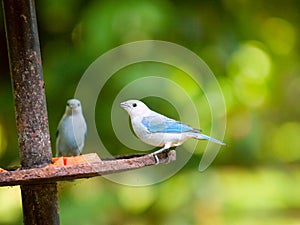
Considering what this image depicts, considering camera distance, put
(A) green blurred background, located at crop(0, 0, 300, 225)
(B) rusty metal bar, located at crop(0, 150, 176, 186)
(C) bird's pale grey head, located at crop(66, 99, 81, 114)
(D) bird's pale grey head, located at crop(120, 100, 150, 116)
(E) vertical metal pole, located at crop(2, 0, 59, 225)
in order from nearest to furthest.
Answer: (B) rusty metal bar, located at crop(0, 150, 176, 186)
(E) vertical metal pole, located at crop(2, 0, 59, 225)
(D) bird's pale grey head, located at crop(120, 100, 150, 116)
(C) bird's pale grey head, located at crop(66, 99, 81, 114)
(A) green blurred background, located at crop(0, 0, 300, 225)

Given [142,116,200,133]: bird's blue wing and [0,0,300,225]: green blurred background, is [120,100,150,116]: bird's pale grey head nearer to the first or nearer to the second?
[142,116,200,133]: bird's blue wing

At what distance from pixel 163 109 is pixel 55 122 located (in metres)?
0.47

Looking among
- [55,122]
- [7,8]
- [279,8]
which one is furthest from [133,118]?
[279,8]

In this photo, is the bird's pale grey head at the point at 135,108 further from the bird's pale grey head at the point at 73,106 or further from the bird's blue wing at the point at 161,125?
the bird's pale grey head at the point at 73,106

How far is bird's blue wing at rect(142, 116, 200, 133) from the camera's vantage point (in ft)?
5.75

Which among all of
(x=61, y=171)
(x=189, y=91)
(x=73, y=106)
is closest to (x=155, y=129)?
(x=61, y=171)

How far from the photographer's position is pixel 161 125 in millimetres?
1773

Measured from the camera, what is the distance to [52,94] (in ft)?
9.46

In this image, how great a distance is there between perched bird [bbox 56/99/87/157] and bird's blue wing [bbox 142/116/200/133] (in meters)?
0.73

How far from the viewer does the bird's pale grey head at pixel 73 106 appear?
2465 millimetres

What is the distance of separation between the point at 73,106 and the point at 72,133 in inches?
4.6

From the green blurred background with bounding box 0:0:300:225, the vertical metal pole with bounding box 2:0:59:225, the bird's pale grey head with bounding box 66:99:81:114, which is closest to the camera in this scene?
the vertical metal pole with bounding box 2:0:59:225

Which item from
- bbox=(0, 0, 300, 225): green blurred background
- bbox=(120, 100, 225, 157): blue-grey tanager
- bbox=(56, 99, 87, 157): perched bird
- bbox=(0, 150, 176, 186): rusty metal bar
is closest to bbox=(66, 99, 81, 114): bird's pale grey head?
bbox=(56, 99, 87, 157): perched bird

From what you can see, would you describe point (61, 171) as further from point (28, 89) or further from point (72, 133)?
point (72, 133)
